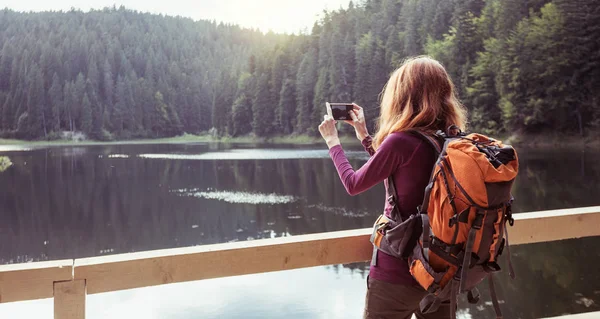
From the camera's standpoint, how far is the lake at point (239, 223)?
929 cm

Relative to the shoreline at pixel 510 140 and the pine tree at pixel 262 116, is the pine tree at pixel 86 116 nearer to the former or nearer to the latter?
the shoreline at pixel 510 140

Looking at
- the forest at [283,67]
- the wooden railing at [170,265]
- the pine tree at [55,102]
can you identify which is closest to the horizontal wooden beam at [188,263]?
the wooden railing at [170,265]

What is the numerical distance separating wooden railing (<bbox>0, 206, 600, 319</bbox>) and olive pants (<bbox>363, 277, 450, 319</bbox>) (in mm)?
272

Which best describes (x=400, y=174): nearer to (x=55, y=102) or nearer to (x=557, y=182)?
(x=557, y=182)

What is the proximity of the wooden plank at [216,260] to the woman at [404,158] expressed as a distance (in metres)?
0.24

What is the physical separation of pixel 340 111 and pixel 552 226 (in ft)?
3.26

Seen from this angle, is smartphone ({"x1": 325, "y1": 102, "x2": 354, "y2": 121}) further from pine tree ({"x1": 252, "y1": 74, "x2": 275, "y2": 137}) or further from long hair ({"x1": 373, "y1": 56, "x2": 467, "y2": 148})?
pine tree ({"x1": 252, "y1": 74, "x2": 275, "y2": 137})

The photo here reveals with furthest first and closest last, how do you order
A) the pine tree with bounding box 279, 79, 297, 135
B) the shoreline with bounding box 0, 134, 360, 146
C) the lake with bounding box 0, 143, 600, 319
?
the pine tree with bounding box 279, 79, 297, 135 → the shoreline with bounding box 0, 134, 360, 146 → the lake with bounding box 0, 143, 600, 319

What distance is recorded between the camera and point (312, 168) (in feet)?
98.8

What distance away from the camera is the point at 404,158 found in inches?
59.7

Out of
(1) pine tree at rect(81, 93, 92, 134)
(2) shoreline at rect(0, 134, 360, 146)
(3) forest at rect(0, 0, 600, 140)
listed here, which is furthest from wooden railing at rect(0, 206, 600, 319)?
(1) pine tree at rect(81, 93, 92, 134)

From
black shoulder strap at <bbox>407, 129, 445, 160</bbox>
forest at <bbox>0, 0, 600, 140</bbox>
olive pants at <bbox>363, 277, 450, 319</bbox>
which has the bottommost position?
olive pants at <bbox>363, 277, 450, 319</bbox>

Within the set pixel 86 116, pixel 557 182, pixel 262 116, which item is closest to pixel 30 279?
pixel 557 182

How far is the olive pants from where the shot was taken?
154cm
